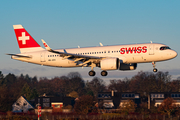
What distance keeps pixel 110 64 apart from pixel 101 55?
3.00m

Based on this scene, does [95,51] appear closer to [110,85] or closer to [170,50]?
[170,50]

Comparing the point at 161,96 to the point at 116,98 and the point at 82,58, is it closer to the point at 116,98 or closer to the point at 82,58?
the point at 116,98

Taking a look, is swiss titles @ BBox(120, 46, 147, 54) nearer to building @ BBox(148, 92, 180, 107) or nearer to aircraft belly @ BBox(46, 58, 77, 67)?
aircraft belly @ BBox(46, 58, 77, 67)

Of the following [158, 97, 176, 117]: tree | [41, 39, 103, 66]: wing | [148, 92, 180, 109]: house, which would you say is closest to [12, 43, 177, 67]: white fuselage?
[41, 39, 103, 66]: wing

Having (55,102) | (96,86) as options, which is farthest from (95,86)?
(55,102)

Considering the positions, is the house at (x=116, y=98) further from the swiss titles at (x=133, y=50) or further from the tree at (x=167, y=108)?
the swiss titles at (x=133, y=50)

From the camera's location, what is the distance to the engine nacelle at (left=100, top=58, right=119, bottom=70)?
49.4 m

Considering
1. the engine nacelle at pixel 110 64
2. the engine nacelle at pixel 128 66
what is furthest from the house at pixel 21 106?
the engine nacelle at pixel 110 64

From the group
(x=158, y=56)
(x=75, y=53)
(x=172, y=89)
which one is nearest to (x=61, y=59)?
(x=75, y=53)

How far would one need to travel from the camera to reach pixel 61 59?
54.9m

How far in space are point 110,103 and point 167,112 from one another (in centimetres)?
3657

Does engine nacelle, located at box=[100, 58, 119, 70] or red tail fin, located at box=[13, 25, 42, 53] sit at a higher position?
red tail fin, located at box=[13, 25, 42, 53]

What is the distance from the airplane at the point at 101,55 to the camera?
49.1 metres

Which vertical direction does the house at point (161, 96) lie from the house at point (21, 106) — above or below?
above
